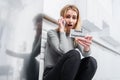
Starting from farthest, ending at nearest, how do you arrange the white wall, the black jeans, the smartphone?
the white wall → the smartphone → the black jeans

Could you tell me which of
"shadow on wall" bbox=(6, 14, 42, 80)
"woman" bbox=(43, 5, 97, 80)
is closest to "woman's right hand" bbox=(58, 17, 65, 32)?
"woman" bbox=(43, 5, 97, 80)

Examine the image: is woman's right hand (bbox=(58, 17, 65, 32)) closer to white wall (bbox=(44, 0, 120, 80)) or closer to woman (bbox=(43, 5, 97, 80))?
woman (bbox=(43, 5, 97, 80))

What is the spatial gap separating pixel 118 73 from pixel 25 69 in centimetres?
147

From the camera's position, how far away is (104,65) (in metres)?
1.92

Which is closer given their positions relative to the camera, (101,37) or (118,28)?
(101,37)

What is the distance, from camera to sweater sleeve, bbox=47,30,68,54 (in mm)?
1024

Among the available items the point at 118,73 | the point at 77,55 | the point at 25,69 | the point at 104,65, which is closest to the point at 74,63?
the point at 77,55

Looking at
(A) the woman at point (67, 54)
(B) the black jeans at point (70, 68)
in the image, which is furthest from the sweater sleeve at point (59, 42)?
(B) the black jeans at point (70, 68)

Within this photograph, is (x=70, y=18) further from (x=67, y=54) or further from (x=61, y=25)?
(x=67, y=54)

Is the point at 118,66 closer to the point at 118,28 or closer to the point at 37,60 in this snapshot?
the point at 118,28

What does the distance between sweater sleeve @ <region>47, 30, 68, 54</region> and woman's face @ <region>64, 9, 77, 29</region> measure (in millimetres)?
123

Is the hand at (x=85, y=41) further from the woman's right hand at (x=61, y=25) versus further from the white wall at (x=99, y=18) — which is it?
the white wall at (x=99, y=18)

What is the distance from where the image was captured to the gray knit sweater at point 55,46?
1.03 m

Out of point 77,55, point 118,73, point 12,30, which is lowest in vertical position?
point 118,73
